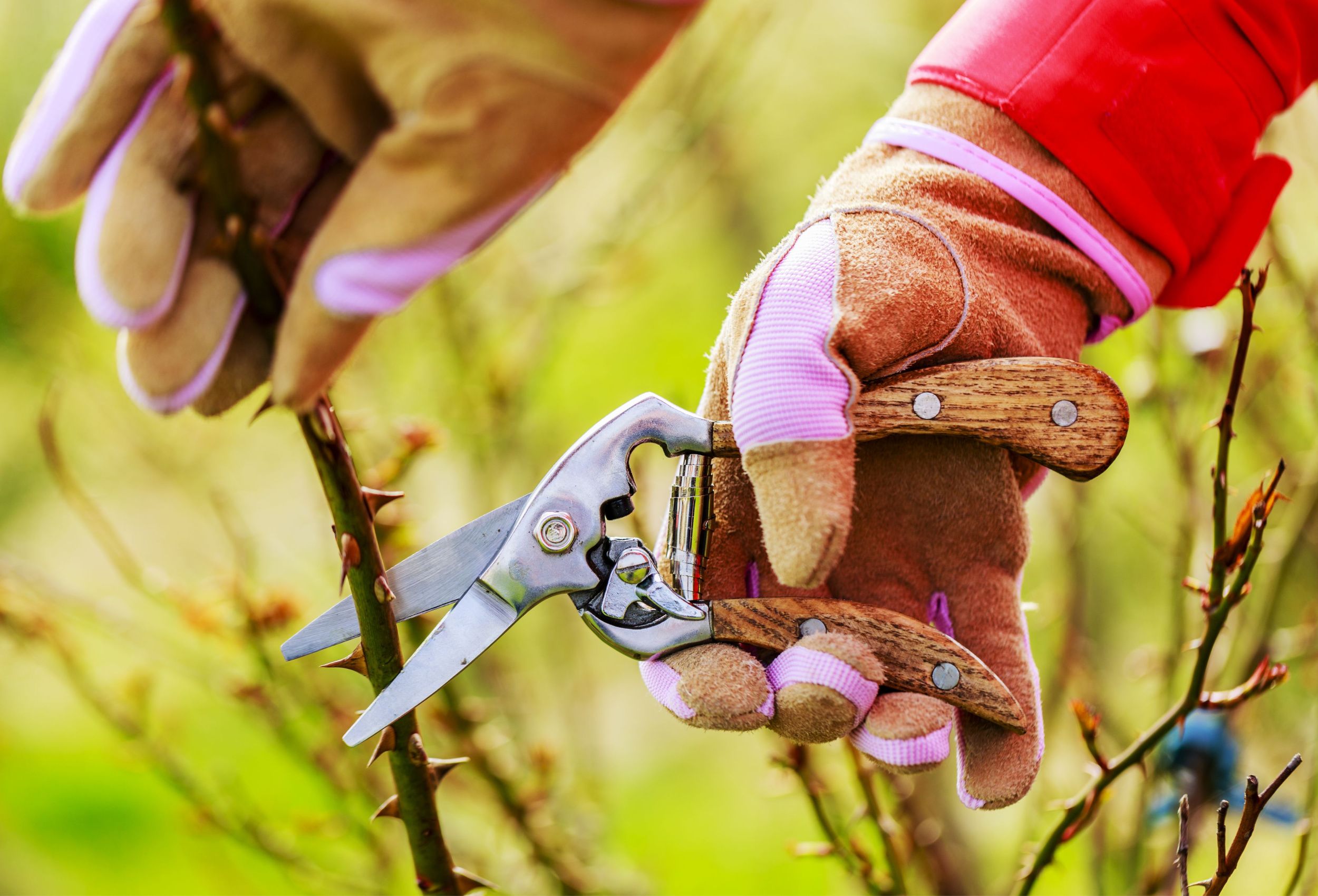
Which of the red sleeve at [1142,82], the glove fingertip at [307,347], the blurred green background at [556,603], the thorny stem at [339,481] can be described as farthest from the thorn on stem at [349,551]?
the red sleeve at [1142,82]

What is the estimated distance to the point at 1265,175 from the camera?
837 mm

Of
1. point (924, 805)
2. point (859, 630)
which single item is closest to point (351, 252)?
point (859, 630)

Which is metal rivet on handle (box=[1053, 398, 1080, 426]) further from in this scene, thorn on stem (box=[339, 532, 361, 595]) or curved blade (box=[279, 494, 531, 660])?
thorn on stem (box=[339, 532, 361, 595])

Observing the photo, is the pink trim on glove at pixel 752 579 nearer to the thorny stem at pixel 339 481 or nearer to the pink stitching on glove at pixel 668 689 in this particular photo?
the pink stitching on glove at pixel 668 689

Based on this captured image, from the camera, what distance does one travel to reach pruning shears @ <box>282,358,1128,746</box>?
0.71 metres

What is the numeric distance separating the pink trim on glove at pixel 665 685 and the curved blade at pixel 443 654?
109 mm

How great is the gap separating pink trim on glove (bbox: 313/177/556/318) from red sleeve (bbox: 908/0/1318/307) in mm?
430

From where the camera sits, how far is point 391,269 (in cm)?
54

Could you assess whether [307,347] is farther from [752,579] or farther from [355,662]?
[752,579]

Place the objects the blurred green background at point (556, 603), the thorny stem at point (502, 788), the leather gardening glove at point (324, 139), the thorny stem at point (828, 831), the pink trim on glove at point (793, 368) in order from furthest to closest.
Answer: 1. the blurred green background at point (556, 603)
2. the thorny stem at point (502, 788)
3. the thorny stem at point (828, 831)
4. the pink trim on glove at point (793, 368)
5. the leather gardening glove at point (324, 139)

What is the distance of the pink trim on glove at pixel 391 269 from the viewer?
535 mm

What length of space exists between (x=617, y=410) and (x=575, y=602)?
151 mm

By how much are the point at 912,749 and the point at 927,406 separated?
0.78 feet

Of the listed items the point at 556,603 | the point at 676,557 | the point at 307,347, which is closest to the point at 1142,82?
the point at 676,557
